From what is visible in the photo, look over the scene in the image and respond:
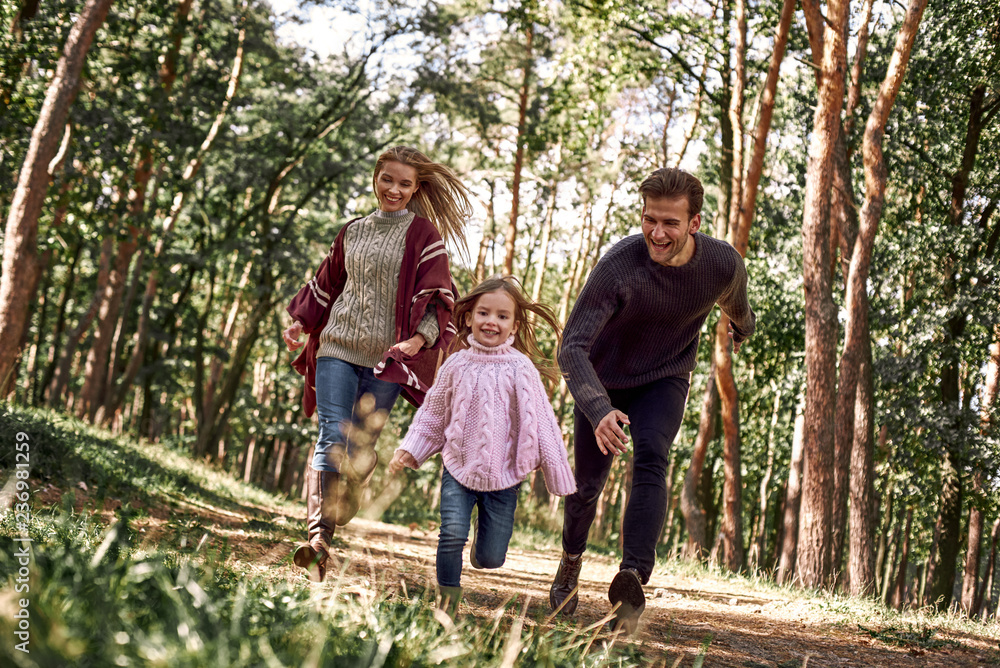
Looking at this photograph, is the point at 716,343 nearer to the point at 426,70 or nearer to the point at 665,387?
the point at 665,387

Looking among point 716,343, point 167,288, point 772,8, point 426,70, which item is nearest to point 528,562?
point 716,343

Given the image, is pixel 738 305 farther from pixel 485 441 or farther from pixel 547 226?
pixel 547 226

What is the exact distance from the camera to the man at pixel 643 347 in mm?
4152

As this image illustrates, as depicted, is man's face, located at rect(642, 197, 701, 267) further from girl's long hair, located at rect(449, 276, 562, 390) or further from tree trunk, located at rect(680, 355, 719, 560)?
tree trunk, located at rect(680, 355, 719, 560)

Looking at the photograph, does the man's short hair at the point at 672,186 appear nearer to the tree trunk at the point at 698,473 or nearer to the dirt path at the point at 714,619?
the dirt path at the point at 714,619

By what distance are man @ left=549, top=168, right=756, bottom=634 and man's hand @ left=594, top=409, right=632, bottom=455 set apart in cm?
4

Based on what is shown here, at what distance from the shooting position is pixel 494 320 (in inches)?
170

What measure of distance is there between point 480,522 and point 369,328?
1.37 metres

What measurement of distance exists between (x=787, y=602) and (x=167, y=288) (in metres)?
19.3

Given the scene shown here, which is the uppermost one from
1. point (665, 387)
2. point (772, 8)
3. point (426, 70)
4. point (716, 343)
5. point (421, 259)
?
point (426, 70)

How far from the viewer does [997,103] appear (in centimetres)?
1587

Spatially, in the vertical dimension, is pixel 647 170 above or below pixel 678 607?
above

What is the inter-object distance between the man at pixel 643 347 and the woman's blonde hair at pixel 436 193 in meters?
1.33

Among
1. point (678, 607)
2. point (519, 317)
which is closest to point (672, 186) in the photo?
point (519, 317)
